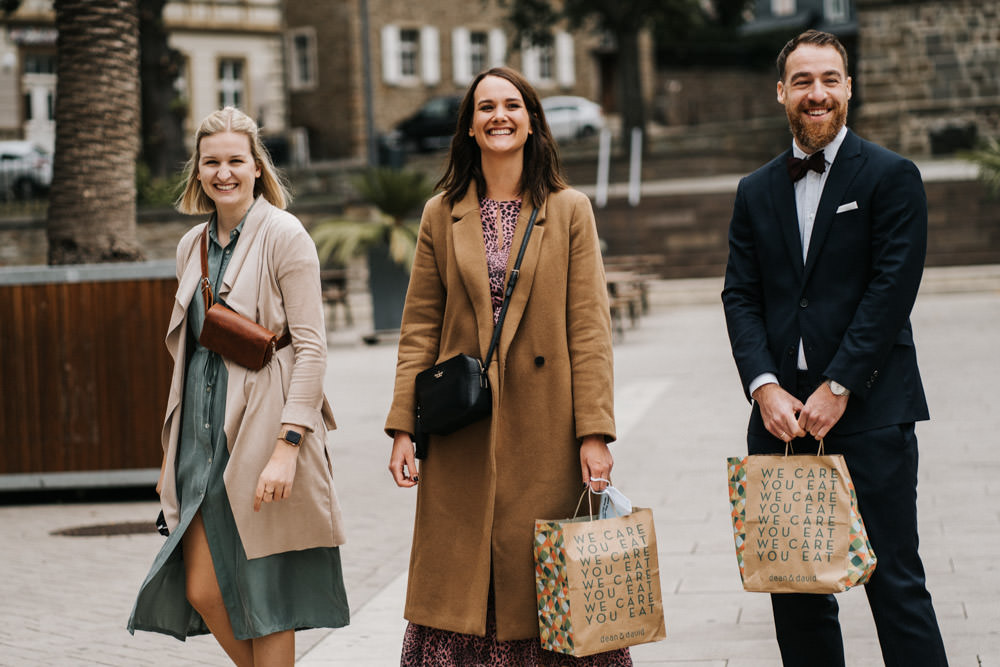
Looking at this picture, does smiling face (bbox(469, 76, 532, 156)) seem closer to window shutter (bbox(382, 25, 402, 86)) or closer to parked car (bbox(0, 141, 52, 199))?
parked car (bbox(0, 141, 52, 199))

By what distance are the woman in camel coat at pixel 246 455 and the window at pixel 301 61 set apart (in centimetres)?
4551

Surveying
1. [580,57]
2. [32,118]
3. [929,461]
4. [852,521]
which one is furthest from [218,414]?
[580,57]

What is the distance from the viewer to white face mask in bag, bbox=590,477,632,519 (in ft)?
11.7

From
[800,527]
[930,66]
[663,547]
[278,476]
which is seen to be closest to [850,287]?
[800,527]

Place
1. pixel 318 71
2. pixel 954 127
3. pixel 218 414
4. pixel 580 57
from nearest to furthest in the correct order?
pixel 218 414 → pixel 954 127 → pixel 318 71 → pixel 580 57

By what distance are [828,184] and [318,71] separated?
1811 inches

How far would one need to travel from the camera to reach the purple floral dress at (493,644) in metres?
3.68

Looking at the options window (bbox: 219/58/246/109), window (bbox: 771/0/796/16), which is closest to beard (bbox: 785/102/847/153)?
window (bbox: 219/58/246/109)

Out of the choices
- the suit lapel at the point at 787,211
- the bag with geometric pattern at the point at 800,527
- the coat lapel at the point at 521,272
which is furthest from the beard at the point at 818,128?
the bag with geometric pattern at the point at 800,527

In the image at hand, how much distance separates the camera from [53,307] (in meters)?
8.55

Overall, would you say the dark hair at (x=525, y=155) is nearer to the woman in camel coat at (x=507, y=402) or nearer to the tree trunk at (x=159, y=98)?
the woman in camel coat at (x=507, y=402)

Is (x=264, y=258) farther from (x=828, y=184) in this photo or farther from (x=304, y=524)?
(x=828, y=184)

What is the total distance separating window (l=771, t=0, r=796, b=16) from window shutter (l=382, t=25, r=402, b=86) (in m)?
21.7

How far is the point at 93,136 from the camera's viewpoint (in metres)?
9.49
